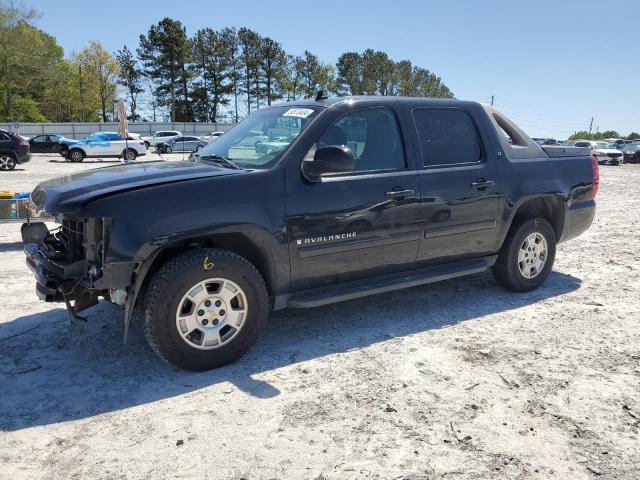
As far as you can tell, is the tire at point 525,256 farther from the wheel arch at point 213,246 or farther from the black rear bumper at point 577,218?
the wheel arch at point 213,246

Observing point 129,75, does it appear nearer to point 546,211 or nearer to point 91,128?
point 91,128

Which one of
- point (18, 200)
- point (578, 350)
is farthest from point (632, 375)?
point (18, 200)

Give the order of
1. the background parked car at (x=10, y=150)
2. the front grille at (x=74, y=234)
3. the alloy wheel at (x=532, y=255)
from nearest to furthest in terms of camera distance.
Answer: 1. the front grille at (x=74, y=234)
2. the alloy wheel at (x=532, y=255)
3. the background parked car at (x=10, y=150)

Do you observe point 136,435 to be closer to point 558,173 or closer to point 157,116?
point 558,173

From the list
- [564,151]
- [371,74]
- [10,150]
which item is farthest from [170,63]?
[564,151]

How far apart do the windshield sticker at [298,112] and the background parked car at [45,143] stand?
33.3m

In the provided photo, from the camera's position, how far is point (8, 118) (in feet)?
171

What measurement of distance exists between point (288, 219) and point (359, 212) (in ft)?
1.94

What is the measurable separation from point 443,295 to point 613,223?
6124 mm

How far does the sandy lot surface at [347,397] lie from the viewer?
8.56 ft

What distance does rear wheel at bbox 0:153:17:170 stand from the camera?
2056 centimetres

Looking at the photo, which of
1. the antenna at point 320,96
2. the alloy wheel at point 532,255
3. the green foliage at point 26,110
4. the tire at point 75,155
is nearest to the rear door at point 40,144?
the tire at point 75,155

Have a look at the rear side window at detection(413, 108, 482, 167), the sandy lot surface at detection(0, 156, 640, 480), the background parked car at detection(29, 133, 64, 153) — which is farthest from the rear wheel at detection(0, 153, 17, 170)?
the rear side window at detection(413, 108, 482, 167)

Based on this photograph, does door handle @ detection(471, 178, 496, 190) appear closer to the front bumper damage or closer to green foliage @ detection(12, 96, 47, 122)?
the front bumper damage
